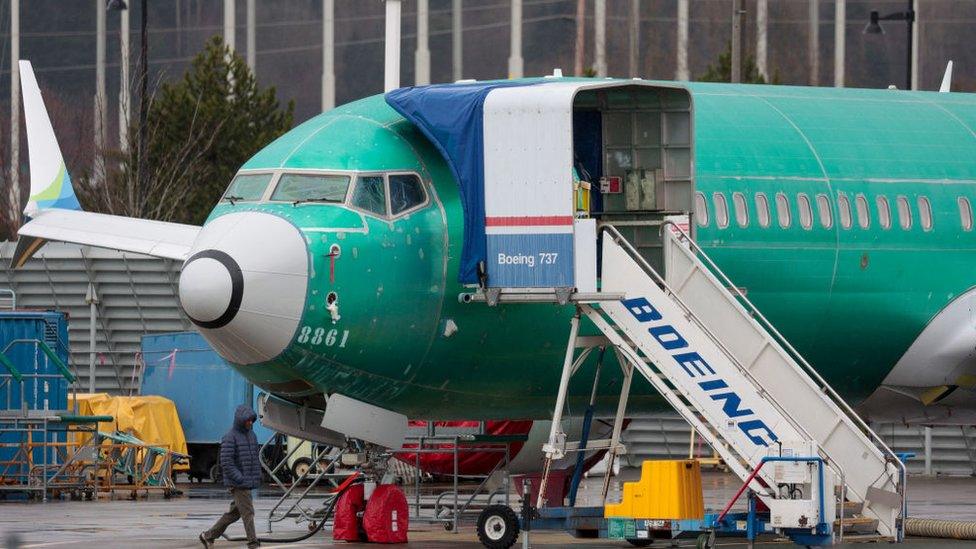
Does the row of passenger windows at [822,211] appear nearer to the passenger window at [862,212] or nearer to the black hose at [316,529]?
the passenger window at [862,212]

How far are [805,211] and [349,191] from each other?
18.6 ft

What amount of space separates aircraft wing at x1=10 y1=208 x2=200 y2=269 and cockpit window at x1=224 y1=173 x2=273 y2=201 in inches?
266

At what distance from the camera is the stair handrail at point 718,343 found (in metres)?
19.3

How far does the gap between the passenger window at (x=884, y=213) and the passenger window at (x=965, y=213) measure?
1137 mm

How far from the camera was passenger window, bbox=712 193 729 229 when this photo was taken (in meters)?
21.8

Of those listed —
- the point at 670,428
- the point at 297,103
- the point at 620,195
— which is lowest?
the point at 670,428

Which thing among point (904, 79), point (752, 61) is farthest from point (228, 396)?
point (904, 79)

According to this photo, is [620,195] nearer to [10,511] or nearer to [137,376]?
[10,511]

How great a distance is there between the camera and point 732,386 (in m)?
19.5

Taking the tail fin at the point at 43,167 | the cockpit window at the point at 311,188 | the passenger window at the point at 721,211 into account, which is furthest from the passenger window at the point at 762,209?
the tail fin at the point at 43,167

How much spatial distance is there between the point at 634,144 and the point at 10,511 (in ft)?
38.8

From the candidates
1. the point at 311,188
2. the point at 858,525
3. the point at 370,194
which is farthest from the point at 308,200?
the point at 858,525

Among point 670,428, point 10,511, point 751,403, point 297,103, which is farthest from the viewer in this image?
point 297,103

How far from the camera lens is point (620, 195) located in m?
21.3
